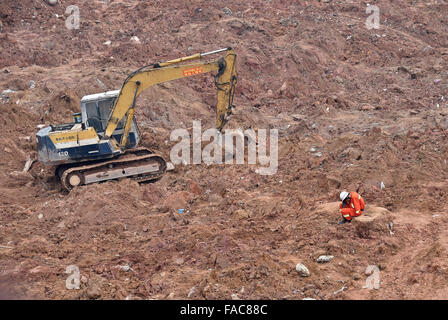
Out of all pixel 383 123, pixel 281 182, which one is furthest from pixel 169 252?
pixel 383 123

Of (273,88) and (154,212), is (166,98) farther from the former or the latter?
(154,212)

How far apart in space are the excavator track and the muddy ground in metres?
0.39

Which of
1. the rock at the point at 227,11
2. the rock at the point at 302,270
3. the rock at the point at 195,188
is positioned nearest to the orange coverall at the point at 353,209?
the rock at the point at 302,270

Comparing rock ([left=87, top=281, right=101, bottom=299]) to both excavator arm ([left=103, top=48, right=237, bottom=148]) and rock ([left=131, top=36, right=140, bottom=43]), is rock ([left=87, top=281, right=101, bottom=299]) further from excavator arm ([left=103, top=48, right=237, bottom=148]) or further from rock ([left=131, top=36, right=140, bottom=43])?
rock ([left=131, top=36, right=140, bottom=43])

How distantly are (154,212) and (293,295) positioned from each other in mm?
4431

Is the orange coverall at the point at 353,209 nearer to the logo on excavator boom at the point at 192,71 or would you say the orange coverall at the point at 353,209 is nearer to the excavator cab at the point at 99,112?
the logo on excavator boom at the point at 192,71

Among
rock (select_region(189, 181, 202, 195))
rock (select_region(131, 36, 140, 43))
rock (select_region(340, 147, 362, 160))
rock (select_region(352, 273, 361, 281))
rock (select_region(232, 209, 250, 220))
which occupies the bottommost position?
rock (select_region(352, 273, 361, 281))

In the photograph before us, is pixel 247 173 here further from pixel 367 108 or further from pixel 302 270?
pixel 367 108

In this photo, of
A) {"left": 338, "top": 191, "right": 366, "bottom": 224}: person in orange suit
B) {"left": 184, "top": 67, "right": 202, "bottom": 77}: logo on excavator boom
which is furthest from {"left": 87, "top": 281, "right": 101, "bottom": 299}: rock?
{"left": 184, "top": 67, "right": 202, "bottom": 77}: logo on excavator boom

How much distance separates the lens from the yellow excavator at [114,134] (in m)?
11.9

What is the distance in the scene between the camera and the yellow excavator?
39.0 ft

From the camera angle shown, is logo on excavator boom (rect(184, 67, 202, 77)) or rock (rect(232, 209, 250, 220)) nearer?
rock (rect(232, 209, 250, 220))

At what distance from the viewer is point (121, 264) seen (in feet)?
28.0

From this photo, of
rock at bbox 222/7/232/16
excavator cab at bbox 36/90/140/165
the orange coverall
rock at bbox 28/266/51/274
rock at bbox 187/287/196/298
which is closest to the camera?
rock at bbox 187/287/196/298
